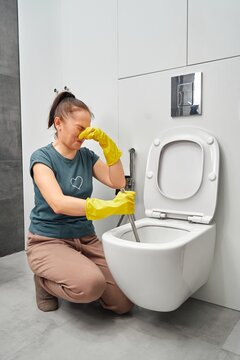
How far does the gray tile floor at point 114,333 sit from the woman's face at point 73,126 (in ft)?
2.41

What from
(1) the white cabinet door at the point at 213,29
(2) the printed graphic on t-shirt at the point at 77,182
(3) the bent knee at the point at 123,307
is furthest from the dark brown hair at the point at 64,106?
(3) the bent knee at the point at 123,307

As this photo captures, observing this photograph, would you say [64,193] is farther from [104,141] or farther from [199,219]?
[199,219]

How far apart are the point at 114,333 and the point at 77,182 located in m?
0.63

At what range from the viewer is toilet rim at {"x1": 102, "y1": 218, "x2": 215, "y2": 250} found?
0.97 meters

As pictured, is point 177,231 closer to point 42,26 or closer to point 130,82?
point 130,82

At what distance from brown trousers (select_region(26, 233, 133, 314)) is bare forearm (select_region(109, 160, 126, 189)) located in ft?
0.96

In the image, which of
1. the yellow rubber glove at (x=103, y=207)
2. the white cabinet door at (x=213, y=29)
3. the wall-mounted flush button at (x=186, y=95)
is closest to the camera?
the yellow rubber glove at (x=103, y=207)

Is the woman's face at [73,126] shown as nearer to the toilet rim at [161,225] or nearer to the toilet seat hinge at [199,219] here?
the toilet rim at [161,225]

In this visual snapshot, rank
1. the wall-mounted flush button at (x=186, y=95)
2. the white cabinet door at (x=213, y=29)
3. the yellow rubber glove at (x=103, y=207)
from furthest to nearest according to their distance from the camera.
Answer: the wall-mounted flush button at (x=186, y=95) < the white cabinet door at (x=213, y=29) < the yellow rubber glove at (x=103, y=207)

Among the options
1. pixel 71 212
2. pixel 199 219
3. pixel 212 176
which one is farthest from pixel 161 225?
pixel 71 212

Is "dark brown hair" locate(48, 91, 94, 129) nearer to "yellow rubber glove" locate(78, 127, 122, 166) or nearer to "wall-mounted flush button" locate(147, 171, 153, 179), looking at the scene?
"yellow rubber glove" locate(78, 127, 122, 166)

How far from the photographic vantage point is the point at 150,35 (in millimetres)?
1433

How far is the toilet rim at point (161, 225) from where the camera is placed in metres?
0.97

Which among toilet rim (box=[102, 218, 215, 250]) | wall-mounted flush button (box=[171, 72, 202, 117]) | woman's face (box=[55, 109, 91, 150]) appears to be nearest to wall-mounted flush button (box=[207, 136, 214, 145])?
wall-mounted flush button (box=[171, 72, 202, 117])
